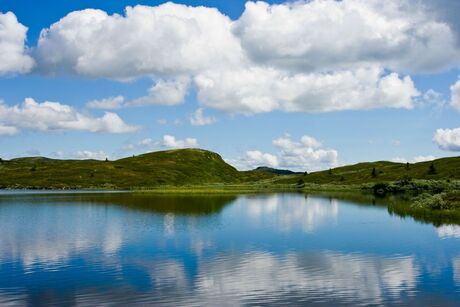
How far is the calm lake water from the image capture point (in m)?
27.5

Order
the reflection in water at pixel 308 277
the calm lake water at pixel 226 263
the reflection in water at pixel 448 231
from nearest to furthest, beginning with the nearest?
the calm lake water at pixel 226 263, the reflection in water at pixel 308 277, the reflection in water at pixel 448 231

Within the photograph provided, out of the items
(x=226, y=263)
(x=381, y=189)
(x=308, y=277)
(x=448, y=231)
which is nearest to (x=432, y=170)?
(x=381, y=189)

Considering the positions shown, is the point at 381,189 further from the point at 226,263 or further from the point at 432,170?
the point at 226,263

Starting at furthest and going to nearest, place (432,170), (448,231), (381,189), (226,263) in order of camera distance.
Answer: (432,170)
(381,189)
(448,231)
(226,263)

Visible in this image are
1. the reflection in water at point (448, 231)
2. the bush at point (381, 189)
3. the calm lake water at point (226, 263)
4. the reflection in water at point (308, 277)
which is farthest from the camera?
the bush at point (381, 189)

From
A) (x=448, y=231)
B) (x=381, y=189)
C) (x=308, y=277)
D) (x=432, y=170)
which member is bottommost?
(x=308, y=277)

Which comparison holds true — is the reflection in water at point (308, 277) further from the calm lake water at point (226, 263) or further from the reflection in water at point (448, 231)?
the reflection in water at point (448, 231)

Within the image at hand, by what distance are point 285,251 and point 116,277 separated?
16319mm

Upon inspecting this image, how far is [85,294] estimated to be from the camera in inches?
1097

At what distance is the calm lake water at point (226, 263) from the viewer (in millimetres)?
27453

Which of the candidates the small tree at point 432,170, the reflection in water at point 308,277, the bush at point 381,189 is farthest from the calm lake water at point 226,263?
the small tree at point 432,170

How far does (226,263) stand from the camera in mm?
36625

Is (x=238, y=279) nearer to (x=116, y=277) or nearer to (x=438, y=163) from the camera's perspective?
(x=116, y=277)

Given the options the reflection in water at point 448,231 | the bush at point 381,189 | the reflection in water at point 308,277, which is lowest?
the reflection in water at point 308,277
